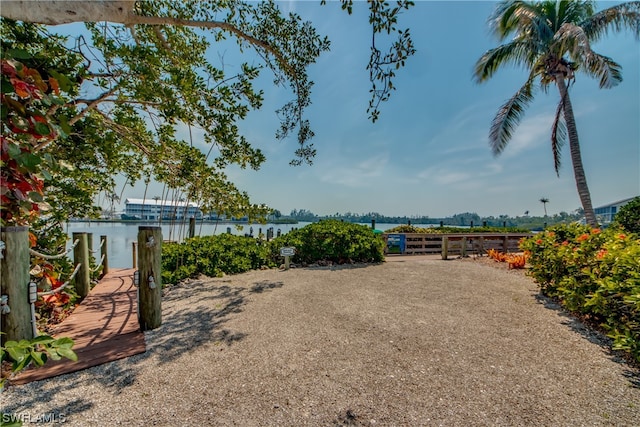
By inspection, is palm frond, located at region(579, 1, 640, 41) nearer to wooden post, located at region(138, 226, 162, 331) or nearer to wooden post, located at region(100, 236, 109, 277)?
wooden post, located at region(138, 226, 162, 331)

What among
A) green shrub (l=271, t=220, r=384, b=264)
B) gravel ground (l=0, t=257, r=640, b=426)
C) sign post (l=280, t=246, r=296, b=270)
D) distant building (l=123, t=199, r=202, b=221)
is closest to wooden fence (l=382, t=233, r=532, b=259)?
green shrub (l=271, t=220, r=384, b=264)

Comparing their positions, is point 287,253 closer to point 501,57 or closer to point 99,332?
point 99,332

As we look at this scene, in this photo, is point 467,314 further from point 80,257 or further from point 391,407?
point 80,257

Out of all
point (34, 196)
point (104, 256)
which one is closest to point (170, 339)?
point (34, 196)

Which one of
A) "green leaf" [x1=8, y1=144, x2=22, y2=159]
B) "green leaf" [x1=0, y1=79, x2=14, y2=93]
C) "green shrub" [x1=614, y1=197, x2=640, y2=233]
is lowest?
"green shrub" [x1=614, y1=197, x2=640, y2=233]

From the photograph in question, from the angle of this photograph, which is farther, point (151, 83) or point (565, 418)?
point (151, 83)

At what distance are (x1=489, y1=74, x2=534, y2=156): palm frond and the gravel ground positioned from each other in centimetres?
665

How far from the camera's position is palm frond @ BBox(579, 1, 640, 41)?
6.98m

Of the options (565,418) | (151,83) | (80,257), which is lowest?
(565,418)

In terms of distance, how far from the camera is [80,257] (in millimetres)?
4344

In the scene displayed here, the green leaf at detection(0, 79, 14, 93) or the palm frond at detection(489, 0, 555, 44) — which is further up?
the palm frond at detection(489, 0, 555, 44)

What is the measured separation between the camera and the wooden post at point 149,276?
3.28 metres

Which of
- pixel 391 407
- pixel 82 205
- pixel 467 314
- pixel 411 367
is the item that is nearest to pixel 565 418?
pixel 411 367

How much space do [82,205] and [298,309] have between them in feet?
12.9
